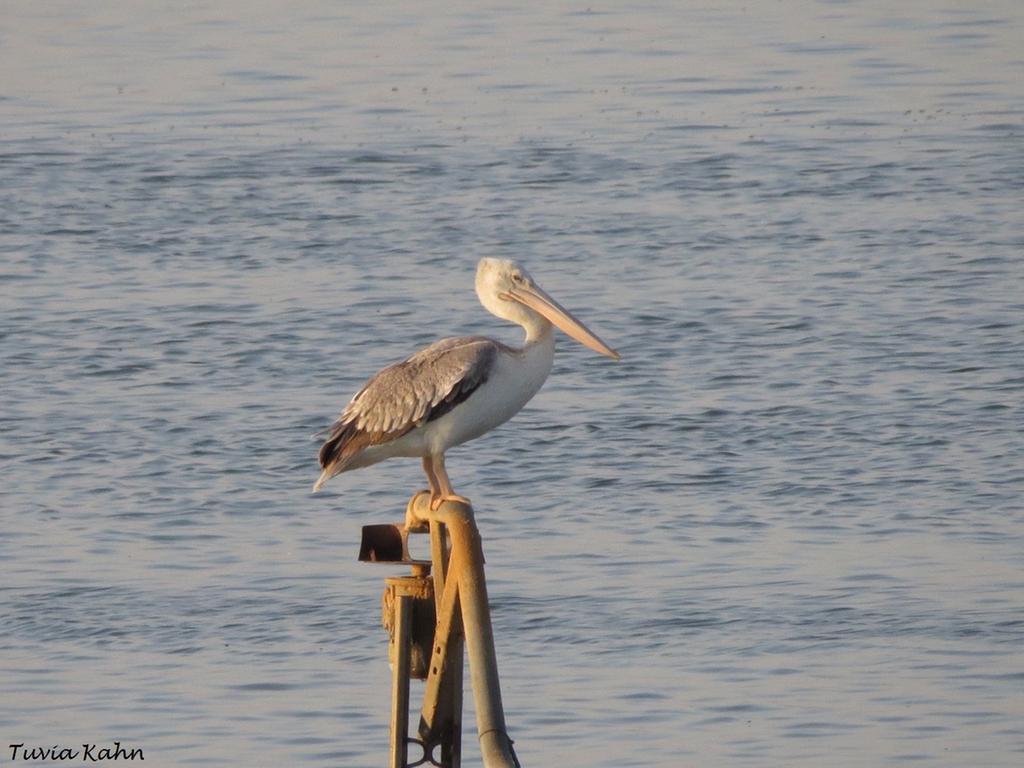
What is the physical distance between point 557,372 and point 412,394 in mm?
6562

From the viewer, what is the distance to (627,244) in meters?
16.7

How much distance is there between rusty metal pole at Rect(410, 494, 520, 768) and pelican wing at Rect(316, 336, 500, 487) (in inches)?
37.8

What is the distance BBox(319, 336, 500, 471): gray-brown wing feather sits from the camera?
7492mm

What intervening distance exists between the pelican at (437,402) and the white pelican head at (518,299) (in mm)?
147

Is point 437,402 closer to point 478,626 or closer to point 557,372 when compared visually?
point 478,626

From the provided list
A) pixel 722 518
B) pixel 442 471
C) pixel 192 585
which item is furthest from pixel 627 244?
pixel 442 471

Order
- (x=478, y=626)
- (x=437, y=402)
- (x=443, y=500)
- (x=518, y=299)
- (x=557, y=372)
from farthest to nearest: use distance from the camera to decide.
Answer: (x=557, y=372) < (x=518, y=299) < (x=437, y=402) < (x=443, y=500) < (x=478, y=626)

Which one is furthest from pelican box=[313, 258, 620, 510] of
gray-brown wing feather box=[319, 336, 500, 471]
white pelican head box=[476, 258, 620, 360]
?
white pelican head box=[476, 258, 620, 360]

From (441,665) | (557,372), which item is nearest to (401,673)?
(441,665)

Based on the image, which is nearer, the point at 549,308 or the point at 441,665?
the point at 441,665

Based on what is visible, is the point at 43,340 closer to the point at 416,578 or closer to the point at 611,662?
the point at 611,662

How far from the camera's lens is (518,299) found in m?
8.11

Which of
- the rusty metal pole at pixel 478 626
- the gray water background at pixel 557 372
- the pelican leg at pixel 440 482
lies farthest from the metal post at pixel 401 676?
the gray water background at pixel 557 372

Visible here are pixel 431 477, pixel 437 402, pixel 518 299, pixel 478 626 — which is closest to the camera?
pixel 478 626
